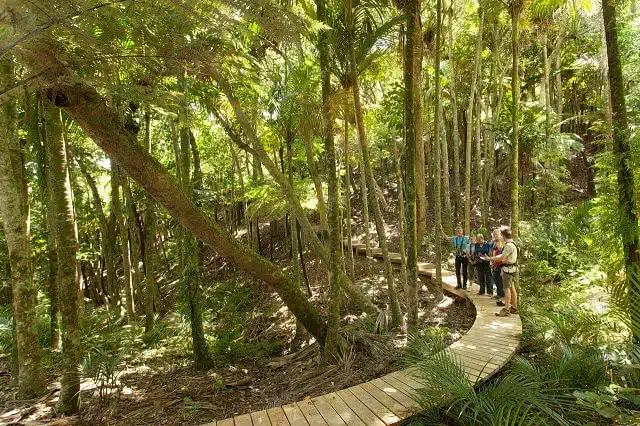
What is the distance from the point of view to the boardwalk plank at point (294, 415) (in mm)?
3873

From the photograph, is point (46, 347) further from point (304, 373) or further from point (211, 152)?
point (211, 152)

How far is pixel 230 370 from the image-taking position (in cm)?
702

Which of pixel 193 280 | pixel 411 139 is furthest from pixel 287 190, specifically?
pixel 411 139

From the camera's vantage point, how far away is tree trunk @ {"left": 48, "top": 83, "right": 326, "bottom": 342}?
150 inches

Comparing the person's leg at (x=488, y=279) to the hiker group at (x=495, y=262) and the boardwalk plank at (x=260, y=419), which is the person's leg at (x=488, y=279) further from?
the boardwalk plank at (x=260, y=419)

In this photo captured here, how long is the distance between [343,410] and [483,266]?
20.6 ft

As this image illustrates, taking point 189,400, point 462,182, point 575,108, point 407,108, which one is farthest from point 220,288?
point 575,108

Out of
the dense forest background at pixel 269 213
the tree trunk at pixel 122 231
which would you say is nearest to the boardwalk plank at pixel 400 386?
the dense forest background at pixel 269 213

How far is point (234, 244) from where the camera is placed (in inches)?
220

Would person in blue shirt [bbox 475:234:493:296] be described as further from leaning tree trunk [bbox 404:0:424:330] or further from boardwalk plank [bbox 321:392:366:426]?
boardwalk plank [bbox 321:392:366:426]

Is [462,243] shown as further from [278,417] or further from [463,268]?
[278,417]

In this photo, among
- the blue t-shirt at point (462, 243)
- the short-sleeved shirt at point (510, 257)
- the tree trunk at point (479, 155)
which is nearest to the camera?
the short-sleeved shirt at point (510, 257)

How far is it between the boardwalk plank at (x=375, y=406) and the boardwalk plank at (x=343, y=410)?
0.74 ft

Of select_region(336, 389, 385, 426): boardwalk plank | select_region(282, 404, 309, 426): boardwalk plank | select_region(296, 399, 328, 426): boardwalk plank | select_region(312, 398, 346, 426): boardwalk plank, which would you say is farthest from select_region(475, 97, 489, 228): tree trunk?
select_region(282, 404, 309, 426): boardwalk plank
